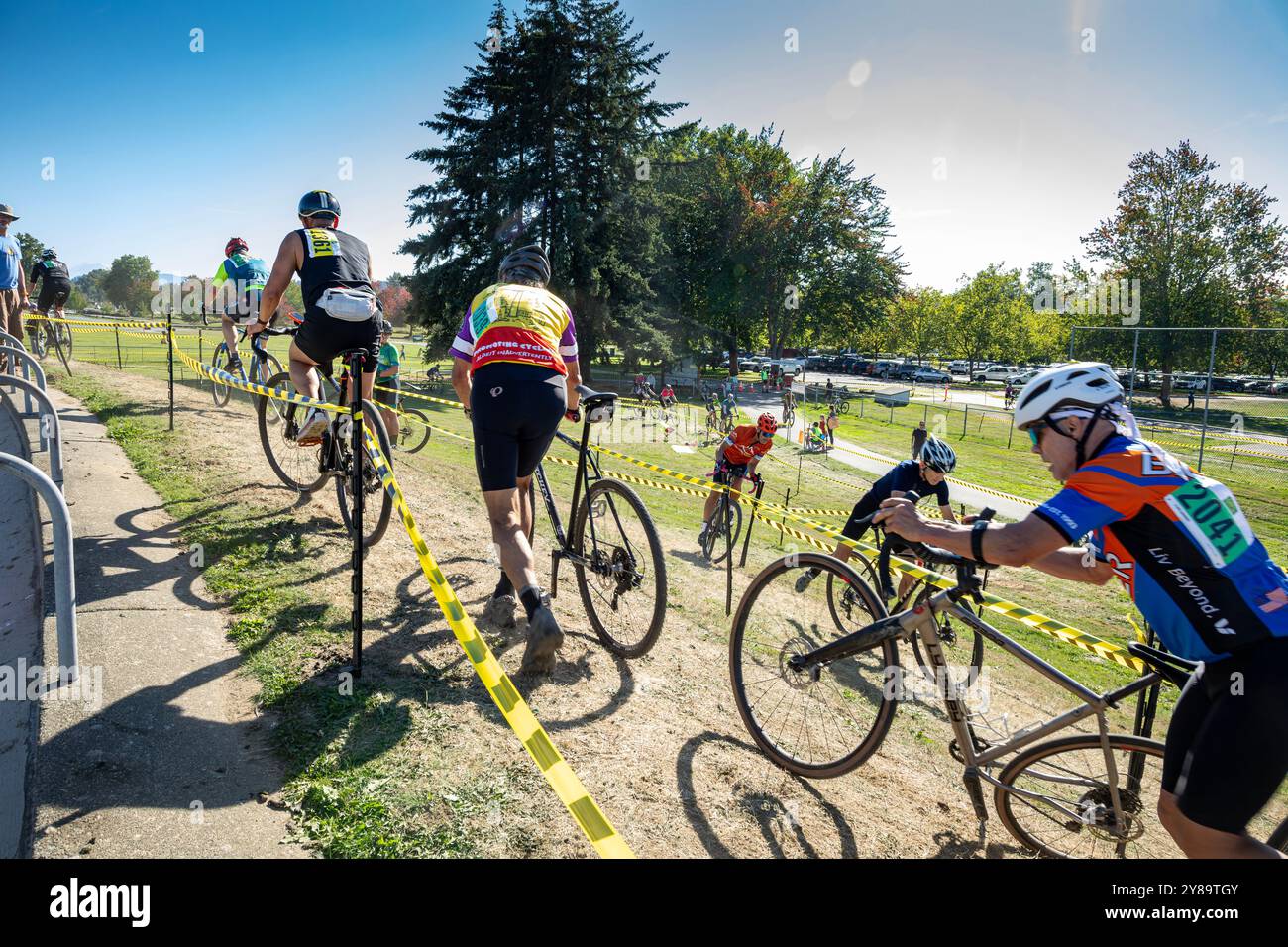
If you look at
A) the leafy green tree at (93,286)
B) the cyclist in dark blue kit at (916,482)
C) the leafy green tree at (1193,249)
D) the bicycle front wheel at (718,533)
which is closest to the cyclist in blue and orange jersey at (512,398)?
the cyclist in dark blue kit at (916,482)

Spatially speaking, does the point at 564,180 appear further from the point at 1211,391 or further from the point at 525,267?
the point at 1211,391

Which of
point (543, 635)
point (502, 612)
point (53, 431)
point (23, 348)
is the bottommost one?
point (502, 612)

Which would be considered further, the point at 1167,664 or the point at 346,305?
the point at 346,305

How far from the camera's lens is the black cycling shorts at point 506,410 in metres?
3.70

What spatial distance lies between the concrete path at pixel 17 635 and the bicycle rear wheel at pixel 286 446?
172 centimetres

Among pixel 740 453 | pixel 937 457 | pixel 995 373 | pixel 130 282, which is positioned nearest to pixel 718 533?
pixel 740 453

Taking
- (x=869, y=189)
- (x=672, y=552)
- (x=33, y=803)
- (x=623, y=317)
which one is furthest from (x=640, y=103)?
(x=33, y=803)

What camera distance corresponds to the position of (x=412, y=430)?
13156 millimetres

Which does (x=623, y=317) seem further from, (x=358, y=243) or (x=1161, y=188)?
(x=1161, y=188)

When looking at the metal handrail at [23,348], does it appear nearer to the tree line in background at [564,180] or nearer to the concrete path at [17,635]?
the concrete path at [17,635]

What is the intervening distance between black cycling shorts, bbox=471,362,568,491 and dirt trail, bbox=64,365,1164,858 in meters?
1.08

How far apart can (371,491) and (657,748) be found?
9.92 feet

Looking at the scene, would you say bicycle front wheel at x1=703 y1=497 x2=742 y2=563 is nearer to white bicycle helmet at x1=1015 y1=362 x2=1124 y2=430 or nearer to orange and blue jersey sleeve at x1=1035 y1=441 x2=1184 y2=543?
white bicycle helmet at x1=1015 y1=362 x2=1124 y2=430

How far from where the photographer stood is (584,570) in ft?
15.0
